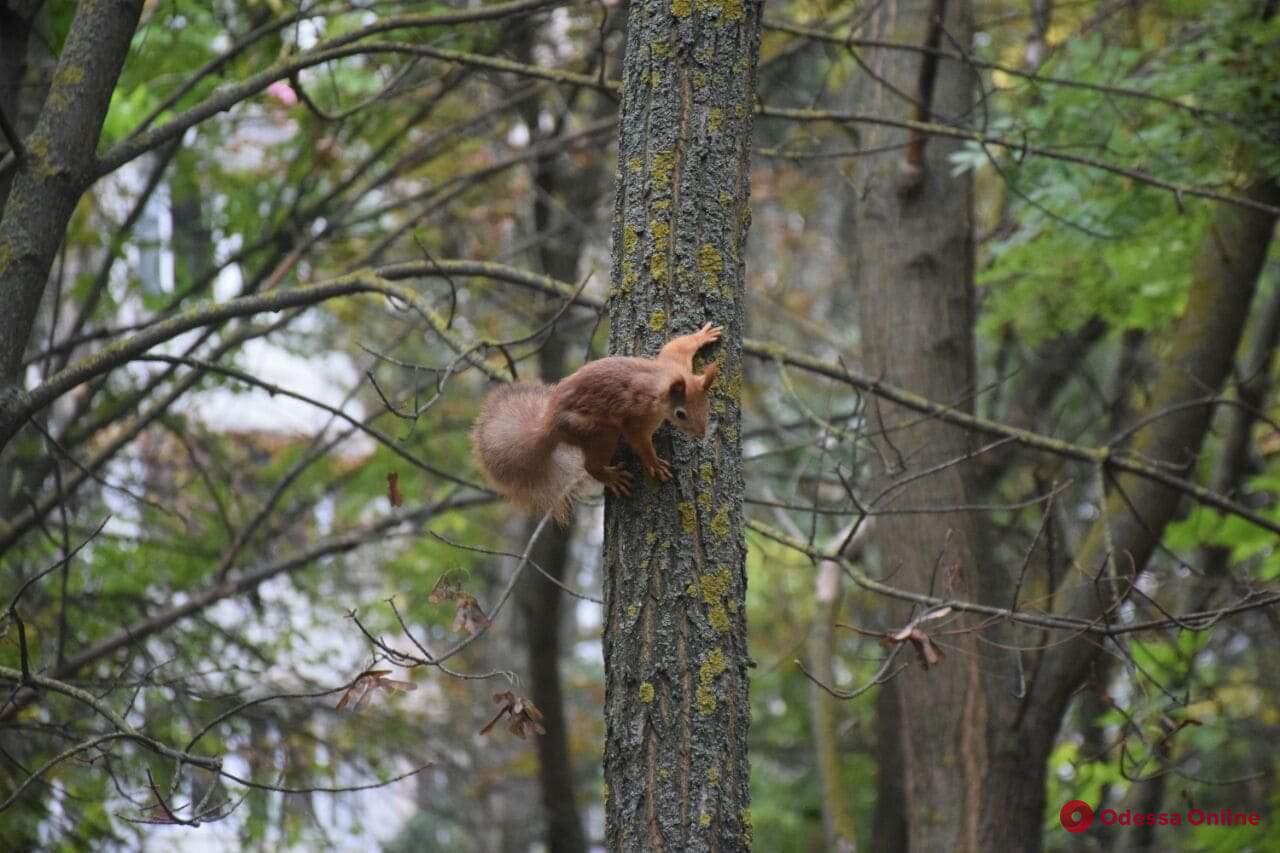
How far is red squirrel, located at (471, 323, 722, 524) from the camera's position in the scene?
8.59 feet

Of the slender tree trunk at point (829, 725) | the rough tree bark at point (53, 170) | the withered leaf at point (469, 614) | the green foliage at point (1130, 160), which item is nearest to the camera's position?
the withered leaf at point (469, 614)

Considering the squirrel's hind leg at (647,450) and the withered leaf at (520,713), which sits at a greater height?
the squirrel's hind leg at (647,450)

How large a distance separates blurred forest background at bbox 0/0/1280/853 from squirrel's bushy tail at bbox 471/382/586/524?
0.70ft

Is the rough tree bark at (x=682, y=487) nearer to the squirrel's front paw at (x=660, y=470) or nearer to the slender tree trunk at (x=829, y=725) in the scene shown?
the squirrel's front paw at (x=660, y=470)

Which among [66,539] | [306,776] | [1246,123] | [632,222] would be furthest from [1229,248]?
[306,776]

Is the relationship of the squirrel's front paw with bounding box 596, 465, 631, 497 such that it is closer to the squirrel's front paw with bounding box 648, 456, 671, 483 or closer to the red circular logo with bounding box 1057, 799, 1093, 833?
the squirrel's front paw with bounding box 648, 456, 671, 483

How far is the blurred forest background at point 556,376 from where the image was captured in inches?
140

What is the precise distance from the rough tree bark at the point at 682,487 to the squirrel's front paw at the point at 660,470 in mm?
18

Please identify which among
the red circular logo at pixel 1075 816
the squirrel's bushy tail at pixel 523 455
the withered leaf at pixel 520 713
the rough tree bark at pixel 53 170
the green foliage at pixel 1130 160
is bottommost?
the withered leaf at pixel 520 713

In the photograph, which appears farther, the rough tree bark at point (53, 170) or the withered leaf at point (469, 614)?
the rough tree bark at point (53, 170)

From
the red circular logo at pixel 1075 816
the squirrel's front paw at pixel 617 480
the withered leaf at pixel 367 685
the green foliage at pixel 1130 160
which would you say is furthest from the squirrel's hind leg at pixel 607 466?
the red circular logo at pixel 1075 816

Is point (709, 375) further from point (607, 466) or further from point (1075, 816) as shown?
point (1075, 816)

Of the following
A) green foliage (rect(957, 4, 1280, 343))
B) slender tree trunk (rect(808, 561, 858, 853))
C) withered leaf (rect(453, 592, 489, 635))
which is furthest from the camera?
slender tree trunk (rect(808, 561, 858, 853))

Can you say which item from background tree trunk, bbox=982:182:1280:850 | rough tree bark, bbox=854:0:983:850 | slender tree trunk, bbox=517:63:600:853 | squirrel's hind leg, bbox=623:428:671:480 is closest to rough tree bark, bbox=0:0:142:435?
squirrel's hind leg, bbox=623:428:671:480
